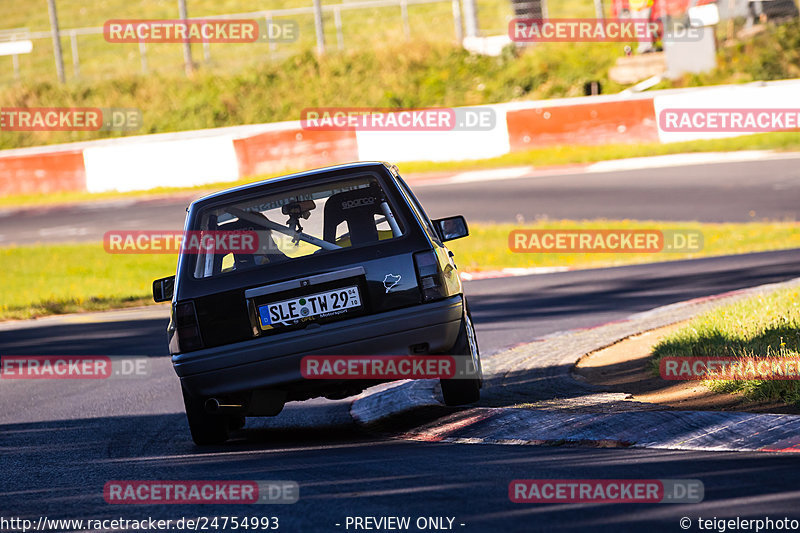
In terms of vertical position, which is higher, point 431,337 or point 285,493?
point 431,337

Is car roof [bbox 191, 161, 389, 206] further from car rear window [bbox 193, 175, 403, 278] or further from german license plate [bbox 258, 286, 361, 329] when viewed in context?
german license plate [bbox 258, 286, 361, 329]

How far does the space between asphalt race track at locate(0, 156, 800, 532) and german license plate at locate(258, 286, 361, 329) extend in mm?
759

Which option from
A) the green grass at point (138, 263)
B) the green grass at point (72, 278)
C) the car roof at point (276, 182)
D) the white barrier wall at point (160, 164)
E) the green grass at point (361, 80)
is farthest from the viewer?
the green grass at point (361, 80)

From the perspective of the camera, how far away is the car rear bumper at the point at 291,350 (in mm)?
6543

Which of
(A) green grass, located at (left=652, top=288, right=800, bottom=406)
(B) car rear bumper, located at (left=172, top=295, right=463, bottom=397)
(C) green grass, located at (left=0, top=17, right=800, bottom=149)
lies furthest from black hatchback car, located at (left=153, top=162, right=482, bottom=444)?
(C) green grass, located at (left=0, top=17, right=800, bottom=149)

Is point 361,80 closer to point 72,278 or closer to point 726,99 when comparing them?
point 726,99

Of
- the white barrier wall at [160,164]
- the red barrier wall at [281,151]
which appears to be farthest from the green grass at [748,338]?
the white barrier wall at [160,164]

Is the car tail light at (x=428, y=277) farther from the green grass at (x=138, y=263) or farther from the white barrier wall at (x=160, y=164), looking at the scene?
the white barrier wall at (x=160, y=164)

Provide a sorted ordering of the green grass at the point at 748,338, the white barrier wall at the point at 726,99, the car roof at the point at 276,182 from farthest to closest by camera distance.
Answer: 1. the white barrier wall at the point at 726,99
2. the car roof at the point at 276,182
3. the green grass at the point at 748,338

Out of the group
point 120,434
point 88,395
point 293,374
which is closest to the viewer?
point 293,374

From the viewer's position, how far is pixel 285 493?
17.6 ft

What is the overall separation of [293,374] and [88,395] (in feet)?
12.4

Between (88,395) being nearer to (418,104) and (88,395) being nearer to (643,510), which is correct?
(643,510)

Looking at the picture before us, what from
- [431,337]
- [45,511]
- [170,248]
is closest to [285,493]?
[45,511]
